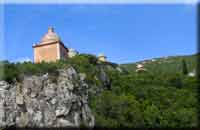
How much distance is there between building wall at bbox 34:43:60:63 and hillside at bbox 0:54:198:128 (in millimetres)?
388

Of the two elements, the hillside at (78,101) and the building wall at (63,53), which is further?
the building wall at (63,53)

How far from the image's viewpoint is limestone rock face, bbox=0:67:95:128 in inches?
557

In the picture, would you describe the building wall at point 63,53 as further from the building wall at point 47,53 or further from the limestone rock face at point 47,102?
the limestone rock face at point 47,102

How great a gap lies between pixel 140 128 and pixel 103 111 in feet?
6.09

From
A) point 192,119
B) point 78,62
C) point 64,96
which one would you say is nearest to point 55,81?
point 64,96

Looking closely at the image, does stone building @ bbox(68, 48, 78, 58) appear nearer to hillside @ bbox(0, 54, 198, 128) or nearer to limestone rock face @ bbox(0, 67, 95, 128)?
hillside @ bbox(0, 54, 198, 128)

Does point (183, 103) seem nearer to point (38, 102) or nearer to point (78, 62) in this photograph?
point (78, 62)

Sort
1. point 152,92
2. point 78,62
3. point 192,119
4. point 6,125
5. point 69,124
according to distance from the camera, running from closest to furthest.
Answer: point 6,125
point 69,124
point 192,119
point 78,62
point 152,92

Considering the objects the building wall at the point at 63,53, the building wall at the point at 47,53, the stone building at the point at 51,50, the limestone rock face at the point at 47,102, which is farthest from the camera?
the building wall at the point at 63,53

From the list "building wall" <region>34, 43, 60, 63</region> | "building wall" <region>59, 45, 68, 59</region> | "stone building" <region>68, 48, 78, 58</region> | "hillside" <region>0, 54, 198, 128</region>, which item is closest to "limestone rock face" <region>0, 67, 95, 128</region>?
"hillside" <region>0, 54, 198, 128</region>

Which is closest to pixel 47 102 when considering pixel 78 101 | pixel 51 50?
pixel 78 101

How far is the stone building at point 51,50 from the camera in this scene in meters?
14.8

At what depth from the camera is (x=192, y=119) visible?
15484mm

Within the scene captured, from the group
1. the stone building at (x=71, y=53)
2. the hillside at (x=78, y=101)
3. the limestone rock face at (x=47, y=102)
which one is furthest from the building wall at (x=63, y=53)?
the limestone rock face at (x=47, y=102)
